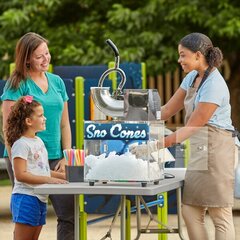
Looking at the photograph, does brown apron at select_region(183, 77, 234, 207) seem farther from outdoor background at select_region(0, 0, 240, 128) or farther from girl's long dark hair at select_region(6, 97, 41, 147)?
outdoor background at select_region(0, 0, 240, 128)

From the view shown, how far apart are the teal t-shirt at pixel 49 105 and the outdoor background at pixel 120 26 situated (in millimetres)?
8330

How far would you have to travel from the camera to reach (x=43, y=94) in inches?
297

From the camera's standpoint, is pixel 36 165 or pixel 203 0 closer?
pixel 36 165

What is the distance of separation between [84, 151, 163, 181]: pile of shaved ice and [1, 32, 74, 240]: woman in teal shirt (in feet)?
3.04

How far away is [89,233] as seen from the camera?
34.5 ft

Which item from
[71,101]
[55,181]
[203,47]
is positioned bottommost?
[55,181]

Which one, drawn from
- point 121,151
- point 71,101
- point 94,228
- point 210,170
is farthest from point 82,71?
point 121,151

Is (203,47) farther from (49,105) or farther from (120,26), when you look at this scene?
(120,26)

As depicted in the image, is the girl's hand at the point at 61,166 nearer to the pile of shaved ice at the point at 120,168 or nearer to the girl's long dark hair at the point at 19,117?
the girl's long dark hair at the point at 19,117

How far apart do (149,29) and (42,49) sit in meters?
9.41

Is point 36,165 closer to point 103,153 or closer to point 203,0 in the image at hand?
point 103,153

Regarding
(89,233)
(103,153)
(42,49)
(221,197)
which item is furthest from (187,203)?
(89,233)

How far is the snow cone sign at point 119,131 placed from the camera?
259 inches

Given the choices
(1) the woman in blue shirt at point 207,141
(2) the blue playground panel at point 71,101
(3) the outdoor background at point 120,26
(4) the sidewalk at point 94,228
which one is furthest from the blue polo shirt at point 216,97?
(3) the outdoor background at point 120,26
